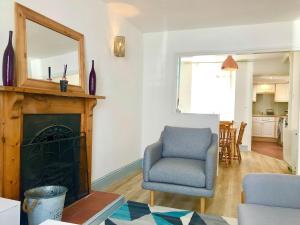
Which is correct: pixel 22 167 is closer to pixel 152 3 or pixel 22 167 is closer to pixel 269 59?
pixel 152 3

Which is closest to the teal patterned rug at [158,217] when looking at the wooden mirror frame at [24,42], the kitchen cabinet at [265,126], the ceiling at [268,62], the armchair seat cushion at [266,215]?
the armchair seat cushion at [266,215]

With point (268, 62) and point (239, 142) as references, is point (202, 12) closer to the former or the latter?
point (239, 142)

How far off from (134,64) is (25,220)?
2.88 m

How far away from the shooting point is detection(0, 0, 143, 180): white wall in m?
2.54

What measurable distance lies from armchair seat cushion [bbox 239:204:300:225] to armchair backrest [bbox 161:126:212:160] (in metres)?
1.39

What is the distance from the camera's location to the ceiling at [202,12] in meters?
3.09

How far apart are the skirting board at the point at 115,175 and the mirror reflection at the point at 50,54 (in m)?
1.29

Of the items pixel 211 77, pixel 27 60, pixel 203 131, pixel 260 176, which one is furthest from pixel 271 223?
pixel 211 77

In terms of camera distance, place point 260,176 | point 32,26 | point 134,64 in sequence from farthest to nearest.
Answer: point 134,64, point 32,26, point 260,176

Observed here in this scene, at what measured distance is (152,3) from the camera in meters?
3.15

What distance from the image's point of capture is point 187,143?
3059mm

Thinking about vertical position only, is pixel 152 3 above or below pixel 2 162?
above

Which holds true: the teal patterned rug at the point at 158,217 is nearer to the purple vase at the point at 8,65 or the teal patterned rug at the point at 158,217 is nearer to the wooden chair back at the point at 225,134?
the purple vase at the point at 8,65

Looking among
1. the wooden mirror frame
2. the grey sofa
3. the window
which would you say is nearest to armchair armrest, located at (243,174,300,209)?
the grey sofa
